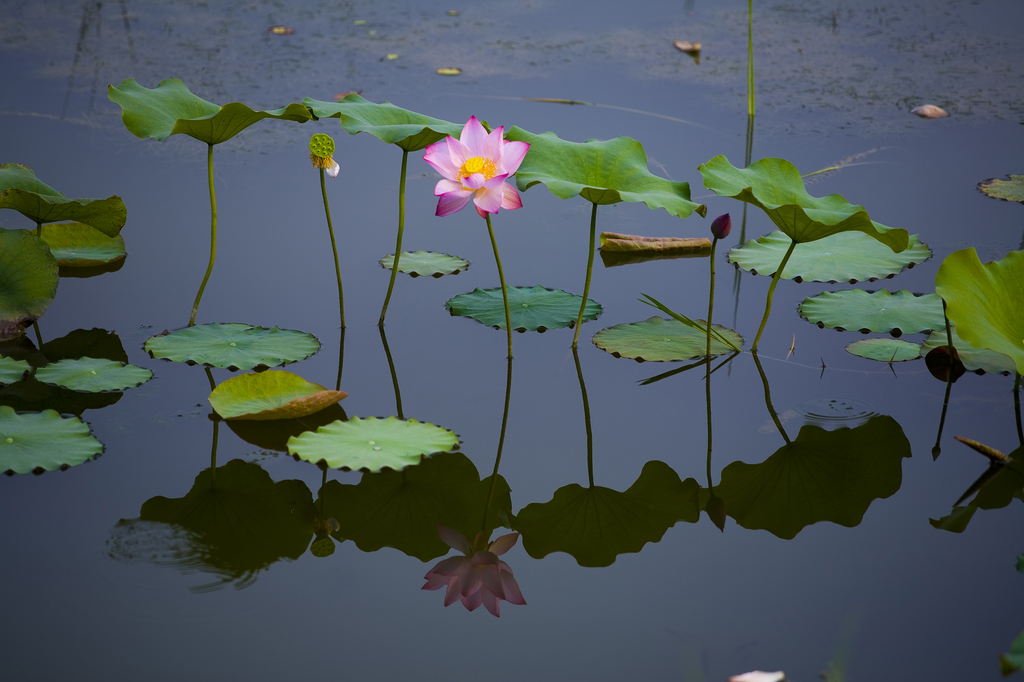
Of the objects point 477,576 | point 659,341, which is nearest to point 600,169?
point 659,341

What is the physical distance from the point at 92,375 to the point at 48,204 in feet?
1.50

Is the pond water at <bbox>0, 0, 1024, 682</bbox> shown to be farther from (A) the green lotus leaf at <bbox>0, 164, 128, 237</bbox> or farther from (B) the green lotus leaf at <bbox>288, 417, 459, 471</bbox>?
(A) the green lotus leaf at <bbox>0, 164, 128, 237</bbox>

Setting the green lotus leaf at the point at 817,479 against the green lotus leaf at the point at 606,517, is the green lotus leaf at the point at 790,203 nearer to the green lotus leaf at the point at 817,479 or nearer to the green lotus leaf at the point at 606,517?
the green lotus leaf at the point at 817,479

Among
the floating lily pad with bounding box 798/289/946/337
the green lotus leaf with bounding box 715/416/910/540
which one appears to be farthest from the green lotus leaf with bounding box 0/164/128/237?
the floating lily pad with bounding box 798/289/946/337

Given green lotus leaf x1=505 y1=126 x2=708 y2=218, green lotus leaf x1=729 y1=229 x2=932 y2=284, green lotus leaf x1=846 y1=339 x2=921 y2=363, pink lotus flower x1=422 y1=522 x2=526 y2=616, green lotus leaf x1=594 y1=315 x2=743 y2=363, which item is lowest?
pink lotus flower x1=422 y1=522 x2=526 y2=616

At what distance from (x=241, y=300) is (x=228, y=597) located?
3.22 ft

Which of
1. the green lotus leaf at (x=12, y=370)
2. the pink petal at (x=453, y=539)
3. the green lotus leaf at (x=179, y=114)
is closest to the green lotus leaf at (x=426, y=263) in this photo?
the green lotus leaf at (x=179, y=114)

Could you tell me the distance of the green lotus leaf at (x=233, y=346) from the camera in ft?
5.51

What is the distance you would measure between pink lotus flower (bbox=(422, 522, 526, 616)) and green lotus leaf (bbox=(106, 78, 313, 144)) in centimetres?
92

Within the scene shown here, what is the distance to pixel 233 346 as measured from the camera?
1.73 m

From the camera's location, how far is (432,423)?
1.52 m

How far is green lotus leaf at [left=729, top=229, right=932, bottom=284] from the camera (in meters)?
2.05

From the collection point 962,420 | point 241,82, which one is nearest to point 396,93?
point 241,82

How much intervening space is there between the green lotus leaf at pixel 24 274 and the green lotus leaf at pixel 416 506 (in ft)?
2.90
